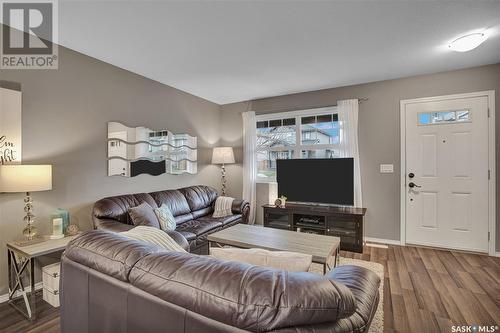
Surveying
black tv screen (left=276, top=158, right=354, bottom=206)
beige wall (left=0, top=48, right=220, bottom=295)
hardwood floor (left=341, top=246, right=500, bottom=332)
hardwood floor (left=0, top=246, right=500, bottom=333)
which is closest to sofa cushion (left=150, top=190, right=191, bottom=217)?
beige wall (left=0, top=48, right=220, bottom=295)

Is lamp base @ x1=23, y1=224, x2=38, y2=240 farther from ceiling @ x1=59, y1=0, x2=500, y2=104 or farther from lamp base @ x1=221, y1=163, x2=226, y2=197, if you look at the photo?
lamp base @ x1=221, y1=163, x2=226, y2=197

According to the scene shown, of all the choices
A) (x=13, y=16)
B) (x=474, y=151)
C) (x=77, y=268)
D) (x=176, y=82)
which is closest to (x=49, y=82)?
(x=13, y=16)

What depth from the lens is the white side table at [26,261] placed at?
1997mm

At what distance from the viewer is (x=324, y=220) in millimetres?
3766

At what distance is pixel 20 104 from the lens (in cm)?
234

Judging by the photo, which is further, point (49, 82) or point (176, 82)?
point (176, 82)

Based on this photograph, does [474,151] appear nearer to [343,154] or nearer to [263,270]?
[343,154]

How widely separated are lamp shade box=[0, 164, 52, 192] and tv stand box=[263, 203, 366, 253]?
3013 millimetres

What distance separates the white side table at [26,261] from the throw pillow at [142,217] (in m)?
0.62

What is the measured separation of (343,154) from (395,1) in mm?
2395

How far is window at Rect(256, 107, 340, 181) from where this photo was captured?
433 centimetres

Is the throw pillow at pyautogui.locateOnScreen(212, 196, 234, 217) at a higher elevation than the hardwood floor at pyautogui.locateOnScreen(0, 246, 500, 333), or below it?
higher

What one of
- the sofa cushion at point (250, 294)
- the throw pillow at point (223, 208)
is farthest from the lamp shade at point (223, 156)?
the sofa cushion at point (250, 294)
